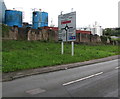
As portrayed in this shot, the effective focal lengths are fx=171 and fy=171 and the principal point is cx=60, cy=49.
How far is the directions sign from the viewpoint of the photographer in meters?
18.9

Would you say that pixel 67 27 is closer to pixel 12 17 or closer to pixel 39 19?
pixel 12 17

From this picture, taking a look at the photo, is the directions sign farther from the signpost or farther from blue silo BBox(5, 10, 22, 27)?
blue silo BBox(5, 10, 22, 27)

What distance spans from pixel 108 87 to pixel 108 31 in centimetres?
8521

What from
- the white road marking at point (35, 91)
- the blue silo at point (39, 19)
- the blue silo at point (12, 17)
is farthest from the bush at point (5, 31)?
the white road marking at point (35, 91)

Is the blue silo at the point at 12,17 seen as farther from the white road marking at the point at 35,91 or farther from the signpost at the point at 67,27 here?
the white road marking at the point at 35,91

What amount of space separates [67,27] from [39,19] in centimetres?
1301

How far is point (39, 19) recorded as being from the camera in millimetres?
31250

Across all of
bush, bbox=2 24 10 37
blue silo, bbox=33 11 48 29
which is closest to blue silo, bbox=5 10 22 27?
blue silo, bbox=33 11 48 29

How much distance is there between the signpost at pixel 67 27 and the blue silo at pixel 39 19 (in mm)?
11503

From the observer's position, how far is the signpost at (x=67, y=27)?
62.0 feet

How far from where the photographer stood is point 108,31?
8850cm

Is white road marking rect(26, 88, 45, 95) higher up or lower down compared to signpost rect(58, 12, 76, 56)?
lower down

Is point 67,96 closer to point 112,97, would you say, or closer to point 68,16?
point 112,97

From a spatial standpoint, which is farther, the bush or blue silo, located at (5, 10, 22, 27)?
blue silo, located at (5, 10, 22, 27)
